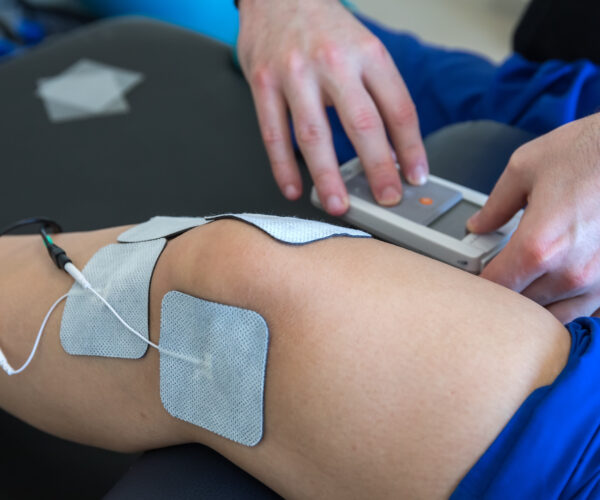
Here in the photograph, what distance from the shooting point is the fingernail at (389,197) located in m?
0.90

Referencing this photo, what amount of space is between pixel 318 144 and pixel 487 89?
1.55ft

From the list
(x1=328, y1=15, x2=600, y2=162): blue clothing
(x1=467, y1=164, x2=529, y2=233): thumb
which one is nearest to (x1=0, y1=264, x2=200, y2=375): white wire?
(x1=467, y1=164, x2=529, y2=233): thumb

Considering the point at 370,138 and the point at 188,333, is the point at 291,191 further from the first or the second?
the point at 188,333

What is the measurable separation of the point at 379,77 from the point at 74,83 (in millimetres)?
952

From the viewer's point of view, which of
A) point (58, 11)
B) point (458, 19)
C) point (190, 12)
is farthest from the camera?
point (458, 19)

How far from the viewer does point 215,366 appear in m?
0.57

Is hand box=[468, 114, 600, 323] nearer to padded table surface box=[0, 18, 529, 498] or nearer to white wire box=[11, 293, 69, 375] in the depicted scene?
padded table surface box=[0, 18, 529, 498]

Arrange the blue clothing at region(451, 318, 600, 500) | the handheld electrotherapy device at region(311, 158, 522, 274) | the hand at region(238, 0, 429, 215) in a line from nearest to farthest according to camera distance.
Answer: the blue clothing at region(451, 318, 600, 500) < the handheld electrotherapy device at region(311, 158, 522, 274) < the hand at region(238, 0, 429, 215)

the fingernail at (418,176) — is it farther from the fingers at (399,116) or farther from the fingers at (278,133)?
the fingers at (278,133)

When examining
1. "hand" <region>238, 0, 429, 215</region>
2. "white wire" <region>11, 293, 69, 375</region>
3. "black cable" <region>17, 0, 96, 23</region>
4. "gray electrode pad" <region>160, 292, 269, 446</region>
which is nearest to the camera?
"gray electrode pad" <region>160, 292, 269, 446</region>

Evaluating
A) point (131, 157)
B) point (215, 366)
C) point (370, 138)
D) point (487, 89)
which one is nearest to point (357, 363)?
point (215, 366)

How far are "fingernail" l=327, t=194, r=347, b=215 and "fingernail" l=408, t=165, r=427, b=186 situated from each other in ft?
0.43

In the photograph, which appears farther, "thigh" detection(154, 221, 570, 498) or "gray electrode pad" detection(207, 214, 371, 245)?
"gray electrode pad" detection(207, 214, 371, 245)

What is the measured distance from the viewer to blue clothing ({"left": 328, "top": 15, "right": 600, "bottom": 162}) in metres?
1.03
